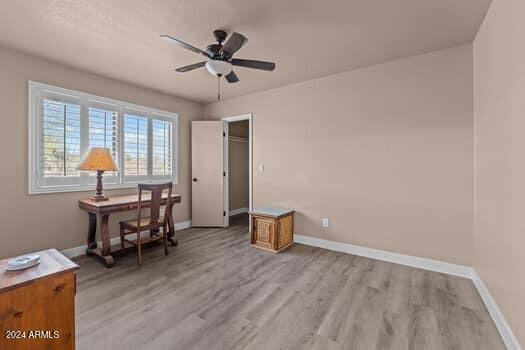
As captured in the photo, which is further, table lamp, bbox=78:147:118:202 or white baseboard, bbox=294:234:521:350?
table lamp, bbox=78:147:118:202

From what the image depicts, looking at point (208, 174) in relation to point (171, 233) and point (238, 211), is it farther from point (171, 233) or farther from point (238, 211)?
point (238, 211)

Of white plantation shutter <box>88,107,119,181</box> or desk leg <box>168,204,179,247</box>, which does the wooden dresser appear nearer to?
desk leg <box>168,204,179,247</box>

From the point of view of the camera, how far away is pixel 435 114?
8.59ft

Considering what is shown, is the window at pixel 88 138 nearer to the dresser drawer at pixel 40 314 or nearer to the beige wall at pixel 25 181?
the beige wall at pixel 25 181

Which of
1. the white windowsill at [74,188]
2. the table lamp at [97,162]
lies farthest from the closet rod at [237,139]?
the table lamp at [97,162]

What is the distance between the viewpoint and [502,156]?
1.69 m

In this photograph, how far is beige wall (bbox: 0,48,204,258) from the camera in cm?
258

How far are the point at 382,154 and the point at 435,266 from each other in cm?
142

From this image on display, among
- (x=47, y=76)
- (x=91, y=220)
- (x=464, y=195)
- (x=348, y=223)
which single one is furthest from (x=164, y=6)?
(x=464, y=195)

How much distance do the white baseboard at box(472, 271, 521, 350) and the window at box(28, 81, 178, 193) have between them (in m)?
4.44

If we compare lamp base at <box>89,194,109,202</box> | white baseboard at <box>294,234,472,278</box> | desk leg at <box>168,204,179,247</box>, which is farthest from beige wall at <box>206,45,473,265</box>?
lamp base at <box>89,194,109,202</box>

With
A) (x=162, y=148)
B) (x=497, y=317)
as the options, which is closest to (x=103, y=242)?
(x=162, y=148)

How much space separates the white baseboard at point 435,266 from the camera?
5.29 ft

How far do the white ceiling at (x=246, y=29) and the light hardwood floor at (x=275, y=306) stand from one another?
2523 millimetres
